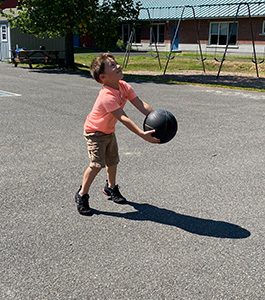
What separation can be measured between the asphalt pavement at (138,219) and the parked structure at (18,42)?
757 inches

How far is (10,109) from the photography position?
34.8 ft

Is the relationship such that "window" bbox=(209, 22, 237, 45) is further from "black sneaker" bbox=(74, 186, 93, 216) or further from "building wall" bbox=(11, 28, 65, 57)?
"black sneaker" bbox=(74, 186, 93, 216)

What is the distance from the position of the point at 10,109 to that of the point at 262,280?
8504 millimetres

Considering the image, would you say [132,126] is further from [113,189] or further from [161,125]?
[113,189]

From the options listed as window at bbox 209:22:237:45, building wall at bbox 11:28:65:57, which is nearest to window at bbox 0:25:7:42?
building wall at bbox 11:28:65:57

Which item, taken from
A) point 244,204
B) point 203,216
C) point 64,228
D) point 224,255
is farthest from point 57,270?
point 244,204

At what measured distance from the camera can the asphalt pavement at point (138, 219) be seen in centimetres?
330

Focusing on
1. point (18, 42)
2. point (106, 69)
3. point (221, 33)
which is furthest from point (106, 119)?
point (221, 33)

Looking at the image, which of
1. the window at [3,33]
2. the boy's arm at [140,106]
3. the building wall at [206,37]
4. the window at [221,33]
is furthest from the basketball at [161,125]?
the window at [221,33]

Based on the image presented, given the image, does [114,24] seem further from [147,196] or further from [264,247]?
[264,247]

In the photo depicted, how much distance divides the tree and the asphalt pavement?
12.0 meters

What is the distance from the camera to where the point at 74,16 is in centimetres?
2008

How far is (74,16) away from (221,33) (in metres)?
22.2

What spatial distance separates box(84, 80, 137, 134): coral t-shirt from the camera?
4195mm
